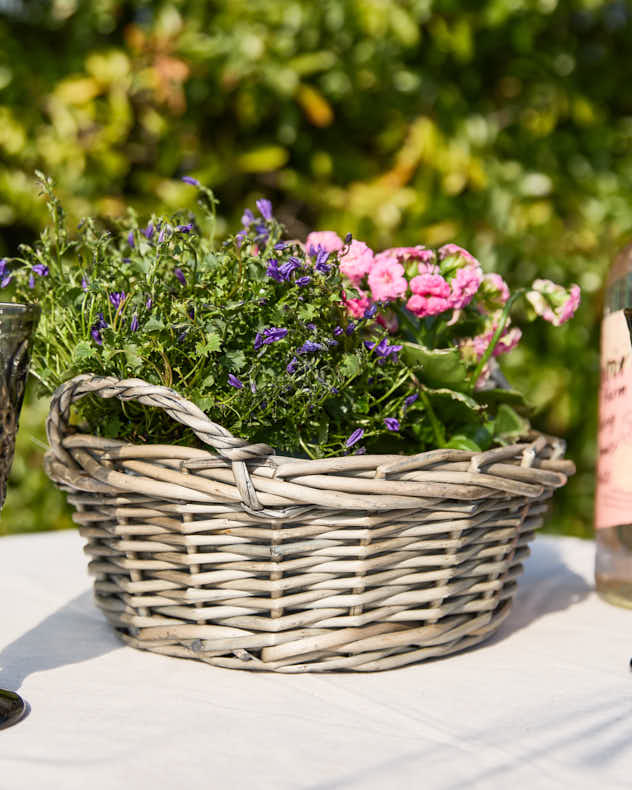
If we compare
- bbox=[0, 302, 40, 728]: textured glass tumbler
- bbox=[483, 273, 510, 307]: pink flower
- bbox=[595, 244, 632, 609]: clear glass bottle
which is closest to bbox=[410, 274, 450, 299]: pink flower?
bbox=[483, 273, 510, 307]: pink flower

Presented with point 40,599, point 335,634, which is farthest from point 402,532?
point 40,599

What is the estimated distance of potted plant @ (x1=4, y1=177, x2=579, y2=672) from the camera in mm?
586

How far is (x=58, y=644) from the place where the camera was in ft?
2.27

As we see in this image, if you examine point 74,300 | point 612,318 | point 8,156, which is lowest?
point 612,318

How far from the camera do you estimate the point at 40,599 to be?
2.76 ft

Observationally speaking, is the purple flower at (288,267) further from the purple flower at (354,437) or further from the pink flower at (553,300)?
the pink flower at (553,300)

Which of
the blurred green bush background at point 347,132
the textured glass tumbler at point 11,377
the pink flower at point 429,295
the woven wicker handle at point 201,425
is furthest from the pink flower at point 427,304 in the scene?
the blurred green bush background at point 347,132

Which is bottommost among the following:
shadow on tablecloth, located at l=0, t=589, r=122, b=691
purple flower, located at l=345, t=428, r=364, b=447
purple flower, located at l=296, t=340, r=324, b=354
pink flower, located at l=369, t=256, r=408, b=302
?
shadow on tablecloth, located at l=0, t=589, r=122, b=691

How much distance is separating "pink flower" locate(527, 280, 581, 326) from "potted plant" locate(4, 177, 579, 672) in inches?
4.6

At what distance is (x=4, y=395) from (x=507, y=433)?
462 millimetres

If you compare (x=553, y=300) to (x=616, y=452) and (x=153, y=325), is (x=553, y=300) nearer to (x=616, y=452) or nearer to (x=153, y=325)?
(x=616, y=452)

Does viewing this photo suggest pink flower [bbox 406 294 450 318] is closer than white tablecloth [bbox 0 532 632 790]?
No

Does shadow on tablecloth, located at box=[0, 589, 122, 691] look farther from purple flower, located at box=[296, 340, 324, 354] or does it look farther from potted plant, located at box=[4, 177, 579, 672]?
purple flower, located at box=[296, 340, 324, 354]

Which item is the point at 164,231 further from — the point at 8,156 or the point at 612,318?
the point at 8,156
